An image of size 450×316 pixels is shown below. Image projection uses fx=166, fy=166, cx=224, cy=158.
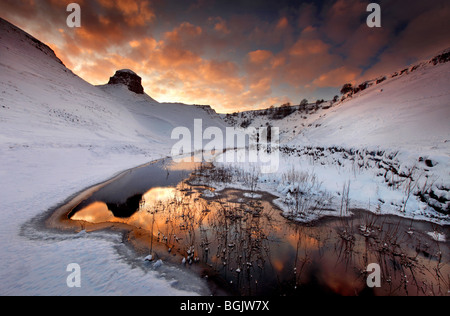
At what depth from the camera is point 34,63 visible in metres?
31.6

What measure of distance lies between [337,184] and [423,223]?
11.3ft

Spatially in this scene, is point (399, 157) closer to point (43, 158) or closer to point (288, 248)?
point (288, 248)

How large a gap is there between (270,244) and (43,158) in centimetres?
1565

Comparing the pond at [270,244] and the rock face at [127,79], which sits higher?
the rock face at [127,79]

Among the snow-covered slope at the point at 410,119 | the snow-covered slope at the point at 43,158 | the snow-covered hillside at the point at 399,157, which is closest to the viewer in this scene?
the snow-covered slope at the point at 43,158

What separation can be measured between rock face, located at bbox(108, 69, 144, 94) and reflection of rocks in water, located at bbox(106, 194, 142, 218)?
69.7 m

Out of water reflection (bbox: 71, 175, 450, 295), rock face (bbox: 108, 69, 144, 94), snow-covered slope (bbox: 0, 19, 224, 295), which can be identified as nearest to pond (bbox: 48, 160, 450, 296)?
water reflection (bbox: 71, 175, 450, 295)

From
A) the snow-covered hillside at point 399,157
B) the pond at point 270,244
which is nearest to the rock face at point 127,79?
the snow-covered hillside at point 399,157

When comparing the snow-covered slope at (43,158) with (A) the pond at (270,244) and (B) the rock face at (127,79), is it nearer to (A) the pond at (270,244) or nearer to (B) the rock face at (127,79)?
(A) the pond at (270,244)

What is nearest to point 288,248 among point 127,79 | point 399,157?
point 399,157

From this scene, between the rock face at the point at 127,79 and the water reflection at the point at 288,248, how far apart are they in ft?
233

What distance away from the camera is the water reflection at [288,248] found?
3469 millimetres

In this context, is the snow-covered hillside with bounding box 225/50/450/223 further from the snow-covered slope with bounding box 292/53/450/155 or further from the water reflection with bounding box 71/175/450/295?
the water reflection with bounding box 71/175/450/295
